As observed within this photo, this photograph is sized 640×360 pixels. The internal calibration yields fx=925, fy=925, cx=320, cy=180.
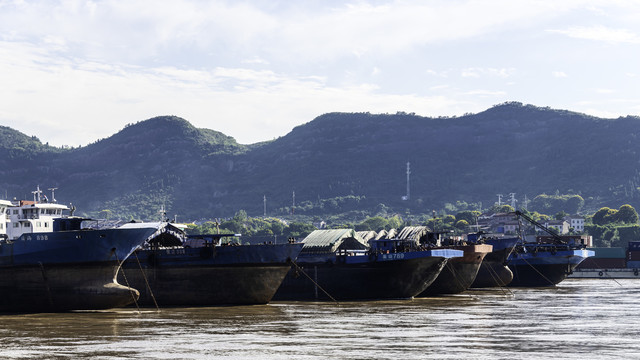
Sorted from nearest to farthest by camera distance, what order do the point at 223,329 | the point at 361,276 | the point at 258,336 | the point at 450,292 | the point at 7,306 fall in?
the point at 258,336, the point at 223,329, the point at 7,306, the point at 361,276, the point at 450,292

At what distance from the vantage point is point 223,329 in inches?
1813

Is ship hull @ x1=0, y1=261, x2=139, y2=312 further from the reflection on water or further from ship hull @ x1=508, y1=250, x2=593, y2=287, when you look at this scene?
ship hull @ x1=508, y1=250, x2=593, y2=287

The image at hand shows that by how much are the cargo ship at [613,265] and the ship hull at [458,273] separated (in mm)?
52395

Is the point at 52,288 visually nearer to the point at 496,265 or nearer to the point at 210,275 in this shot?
the point at 210,275

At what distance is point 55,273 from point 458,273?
37.9 m

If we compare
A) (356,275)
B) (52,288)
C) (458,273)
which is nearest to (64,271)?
(52,288)

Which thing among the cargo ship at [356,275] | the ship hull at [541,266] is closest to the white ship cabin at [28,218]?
the cargo ship at [356,275]

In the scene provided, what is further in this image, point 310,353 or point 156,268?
point 156,268

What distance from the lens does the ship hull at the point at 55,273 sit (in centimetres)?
5619

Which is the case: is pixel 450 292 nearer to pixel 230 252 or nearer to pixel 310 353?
pixel 230 252

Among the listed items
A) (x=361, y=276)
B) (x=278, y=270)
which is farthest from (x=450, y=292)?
(x=278, y=270)

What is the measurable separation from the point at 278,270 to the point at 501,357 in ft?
98.3

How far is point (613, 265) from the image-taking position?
154 metres

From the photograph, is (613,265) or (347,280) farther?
(613,265)
